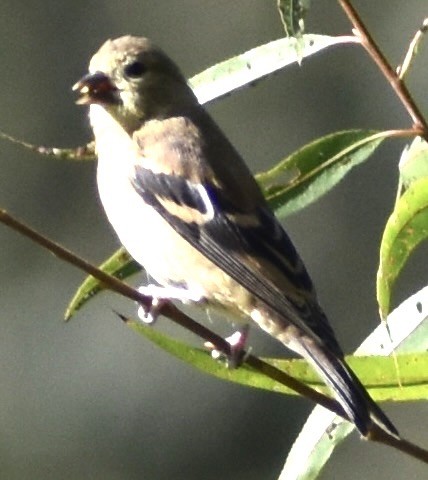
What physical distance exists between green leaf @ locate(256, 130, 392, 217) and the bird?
18 cm

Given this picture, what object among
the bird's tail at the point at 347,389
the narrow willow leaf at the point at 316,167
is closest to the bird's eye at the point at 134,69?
the narrow willow leaf at the point at 316,167

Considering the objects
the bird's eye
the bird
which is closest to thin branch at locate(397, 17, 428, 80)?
the bird

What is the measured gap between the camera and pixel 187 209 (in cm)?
315

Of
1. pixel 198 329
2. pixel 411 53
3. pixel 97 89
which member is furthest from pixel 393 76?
pixel 97 89

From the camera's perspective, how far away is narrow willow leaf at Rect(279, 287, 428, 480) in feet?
8.64

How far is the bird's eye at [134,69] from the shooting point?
336cm

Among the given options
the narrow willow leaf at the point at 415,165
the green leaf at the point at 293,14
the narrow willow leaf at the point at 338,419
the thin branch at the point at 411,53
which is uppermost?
the green leaf at the point at 293,14

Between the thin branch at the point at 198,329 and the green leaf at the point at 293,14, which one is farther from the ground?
the green leaf at the point at 293,14

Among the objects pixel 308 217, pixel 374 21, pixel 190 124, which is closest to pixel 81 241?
pixel 308 217

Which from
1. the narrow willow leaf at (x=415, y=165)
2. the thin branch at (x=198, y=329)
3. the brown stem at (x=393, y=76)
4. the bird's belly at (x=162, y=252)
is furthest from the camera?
the bird's belly at (x=162, y=252)

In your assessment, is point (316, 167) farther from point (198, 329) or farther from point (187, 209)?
point (198, 329)

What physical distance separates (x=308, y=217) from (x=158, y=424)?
4.06 feet

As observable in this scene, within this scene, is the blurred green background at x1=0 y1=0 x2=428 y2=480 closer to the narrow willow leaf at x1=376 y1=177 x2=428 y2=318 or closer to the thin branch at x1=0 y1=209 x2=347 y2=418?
the narrow willow leaf at x1=376 y1=177 x2=428 y2=318

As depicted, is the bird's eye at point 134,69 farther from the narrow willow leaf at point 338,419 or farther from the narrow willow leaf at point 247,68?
the narrow willow leaf at point 338,419
